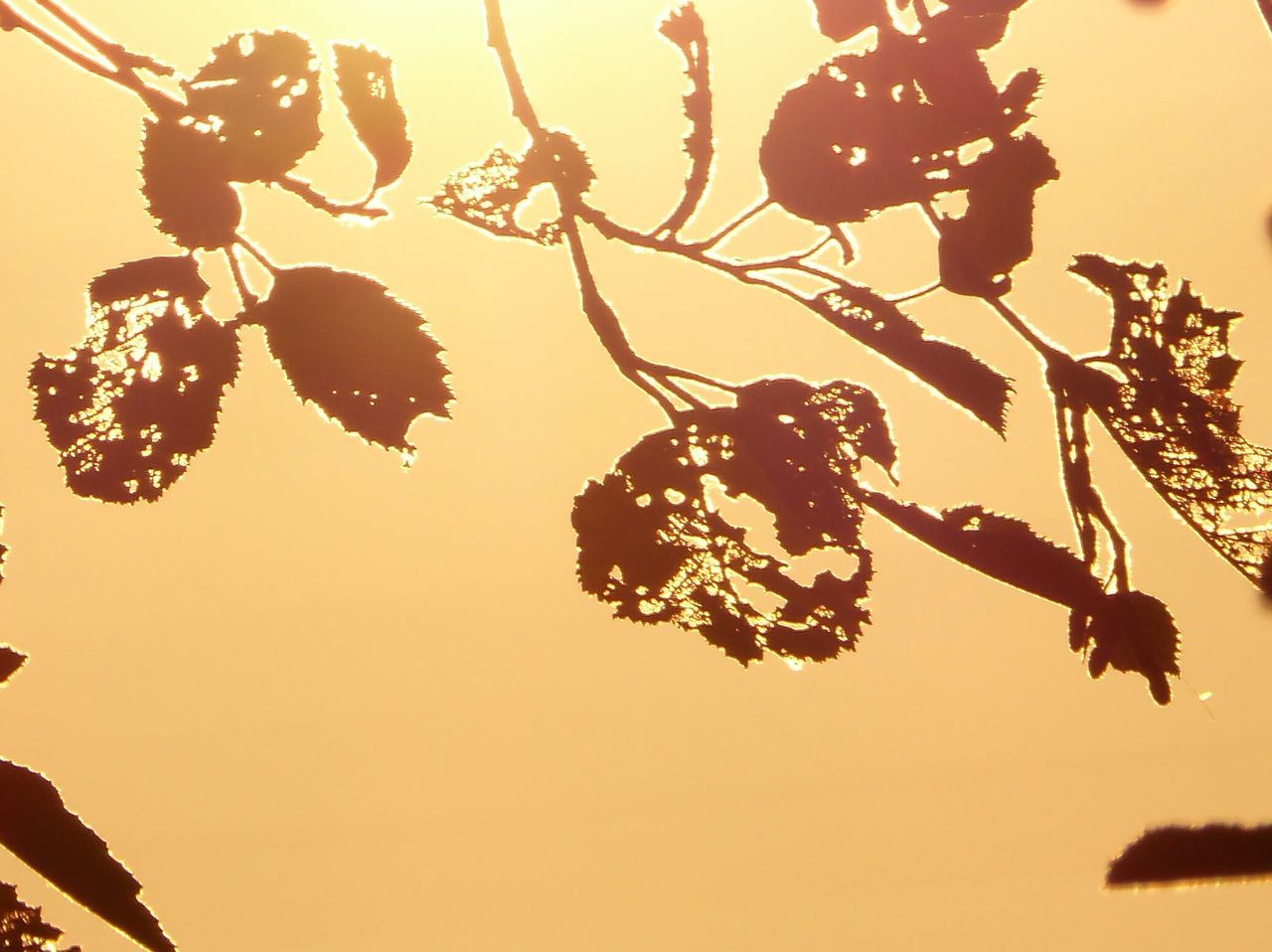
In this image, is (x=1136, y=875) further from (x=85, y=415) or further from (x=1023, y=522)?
(x=85, y=415)

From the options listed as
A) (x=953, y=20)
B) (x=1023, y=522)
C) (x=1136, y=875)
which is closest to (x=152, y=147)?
(x=953, y=20)

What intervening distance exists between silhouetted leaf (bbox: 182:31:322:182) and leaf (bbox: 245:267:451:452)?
88 mm

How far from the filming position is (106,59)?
0.96m

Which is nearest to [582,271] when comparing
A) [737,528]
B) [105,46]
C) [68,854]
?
[737,528]

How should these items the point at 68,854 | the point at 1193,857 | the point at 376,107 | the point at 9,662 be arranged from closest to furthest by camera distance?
the point at 1193,857 < the point at 68,854 < the point at 9,662 < the point at 376,107

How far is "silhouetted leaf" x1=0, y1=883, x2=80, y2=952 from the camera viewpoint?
2.72ft

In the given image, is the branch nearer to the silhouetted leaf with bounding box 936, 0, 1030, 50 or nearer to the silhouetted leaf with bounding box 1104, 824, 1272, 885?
the silhouetted leaf with bounding box 936, 0, 1030, 50

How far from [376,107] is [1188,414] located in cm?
67

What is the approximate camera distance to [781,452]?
1.02 meters

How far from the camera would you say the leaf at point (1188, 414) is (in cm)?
102

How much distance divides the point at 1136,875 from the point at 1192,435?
58 centimetres

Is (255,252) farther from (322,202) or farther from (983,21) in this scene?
(983,21)

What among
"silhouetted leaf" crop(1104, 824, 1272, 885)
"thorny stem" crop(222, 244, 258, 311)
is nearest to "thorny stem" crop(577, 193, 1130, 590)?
"thorny stem" crop(222, 244, 258, 311)

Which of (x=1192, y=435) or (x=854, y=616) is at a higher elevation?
(x=1192, y=435)
